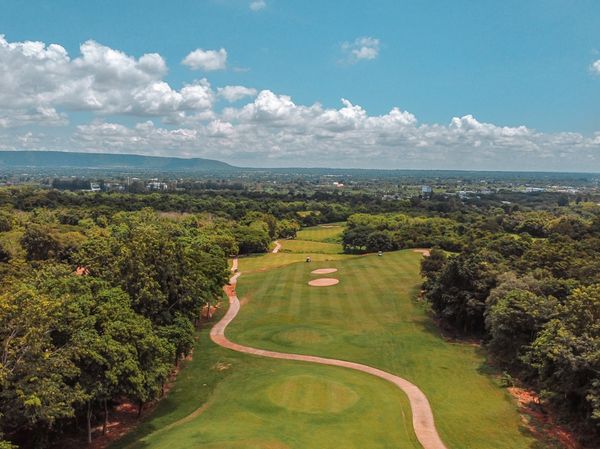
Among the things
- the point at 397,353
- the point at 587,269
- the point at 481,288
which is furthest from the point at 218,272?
the point at 587,269

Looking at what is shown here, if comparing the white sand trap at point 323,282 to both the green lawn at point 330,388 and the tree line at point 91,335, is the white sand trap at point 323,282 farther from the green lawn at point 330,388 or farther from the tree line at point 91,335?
the tree line at point 91,335

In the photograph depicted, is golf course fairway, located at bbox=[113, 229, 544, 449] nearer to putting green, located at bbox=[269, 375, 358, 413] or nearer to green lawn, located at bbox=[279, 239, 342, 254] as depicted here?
putting green, located at bbox=[269, 375, 358, 413]

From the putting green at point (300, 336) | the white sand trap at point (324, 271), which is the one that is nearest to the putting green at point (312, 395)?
the putting green at point (300, 336)

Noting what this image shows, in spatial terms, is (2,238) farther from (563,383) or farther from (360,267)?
(563,383)

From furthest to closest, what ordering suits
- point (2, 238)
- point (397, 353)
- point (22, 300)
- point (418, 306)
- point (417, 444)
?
point (2, 238) < point (418, 306) < point (397, 353) < point (417, 444) < point (22, 300)

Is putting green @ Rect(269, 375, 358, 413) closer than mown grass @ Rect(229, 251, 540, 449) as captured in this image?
No

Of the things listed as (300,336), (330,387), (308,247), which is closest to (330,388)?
(330,387)

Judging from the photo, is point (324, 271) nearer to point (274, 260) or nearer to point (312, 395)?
point (274, 260)

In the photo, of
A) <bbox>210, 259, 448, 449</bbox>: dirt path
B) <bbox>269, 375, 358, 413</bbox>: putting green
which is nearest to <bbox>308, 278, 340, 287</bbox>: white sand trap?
<bbox>210, 259, 448, 449</bbox>: dirt path
